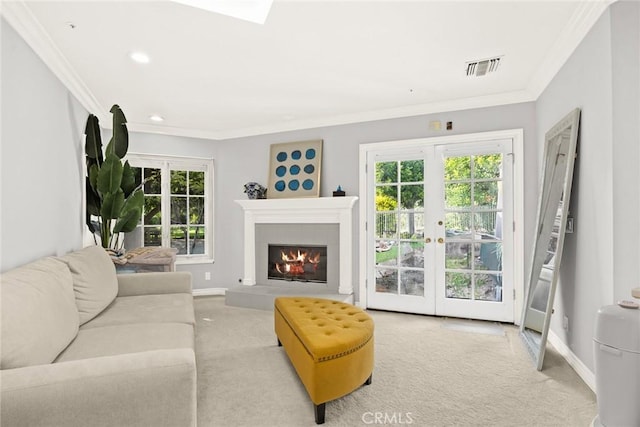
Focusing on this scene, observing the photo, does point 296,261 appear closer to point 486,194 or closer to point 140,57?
point 486,194

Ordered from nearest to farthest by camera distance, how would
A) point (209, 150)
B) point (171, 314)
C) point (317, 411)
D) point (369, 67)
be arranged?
point (317, 411) < point (171, 314) < point (369, 67) < point (209, 150)

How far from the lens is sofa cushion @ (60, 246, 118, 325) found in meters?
2.23

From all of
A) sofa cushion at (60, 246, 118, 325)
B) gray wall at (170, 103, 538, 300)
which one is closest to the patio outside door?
gray wall at (170, 103, 538, 300)

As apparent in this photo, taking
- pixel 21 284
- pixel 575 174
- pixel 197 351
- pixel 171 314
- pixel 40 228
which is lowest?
pixel 197 351

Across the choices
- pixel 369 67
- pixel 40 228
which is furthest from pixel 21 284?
pixel 369 67

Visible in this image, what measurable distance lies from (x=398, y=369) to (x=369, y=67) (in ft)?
8.17

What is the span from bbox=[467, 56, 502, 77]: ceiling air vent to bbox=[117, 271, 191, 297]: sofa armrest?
10.4 ft

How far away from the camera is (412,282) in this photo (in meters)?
4.04

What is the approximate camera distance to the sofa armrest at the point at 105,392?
1.13m

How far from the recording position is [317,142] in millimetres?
4508

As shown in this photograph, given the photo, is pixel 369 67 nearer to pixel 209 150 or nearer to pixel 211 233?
pixel 209 150

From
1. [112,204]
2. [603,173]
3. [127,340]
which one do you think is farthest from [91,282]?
[603,173]

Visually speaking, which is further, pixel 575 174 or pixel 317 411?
pixel 575 174

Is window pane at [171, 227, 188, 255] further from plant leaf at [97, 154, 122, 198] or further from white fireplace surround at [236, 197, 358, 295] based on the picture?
plant leaf at [97, 154, 122, 198]
